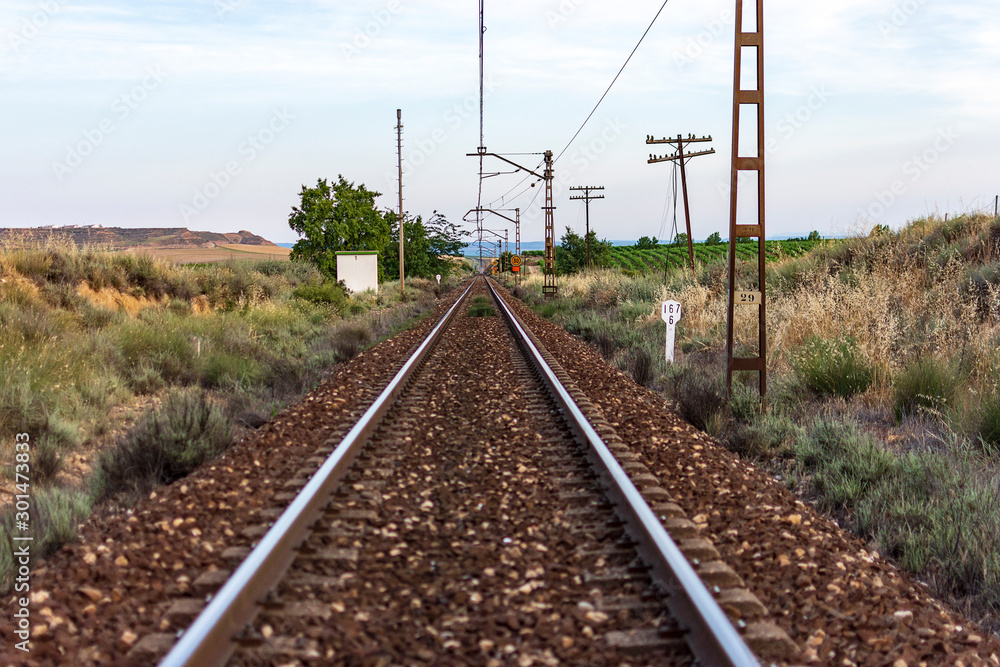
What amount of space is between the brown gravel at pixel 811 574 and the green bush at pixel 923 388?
260cm

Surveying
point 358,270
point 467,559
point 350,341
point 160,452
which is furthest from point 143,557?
point 358,270

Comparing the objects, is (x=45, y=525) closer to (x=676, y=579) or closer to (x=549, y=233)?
(x=676, y=579)

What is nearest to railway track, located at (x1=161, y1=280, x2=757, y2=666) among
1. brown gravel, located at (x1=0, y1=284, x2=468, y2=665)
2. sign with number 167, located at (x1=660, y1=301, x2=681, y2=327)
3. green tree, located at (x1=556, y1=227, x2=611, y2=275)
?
brown gravel, located at (x1=0, y1=284, x2=468, y2=665)

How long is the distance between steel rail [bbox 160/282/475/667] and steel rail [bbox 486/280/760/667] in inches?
75.5

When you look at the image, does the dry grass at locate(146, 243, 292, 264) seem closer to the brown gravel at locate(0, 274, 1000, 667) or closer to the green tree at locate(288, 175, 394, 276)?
the green tree at locate(288, 175, 394, 276)

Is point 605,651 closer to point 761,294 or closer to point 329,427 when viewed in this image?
point 329,427

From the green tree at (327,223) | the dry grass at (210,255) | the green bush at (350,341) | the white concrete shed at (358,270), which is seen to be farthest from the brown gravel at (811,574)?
the green tree at (327,223)

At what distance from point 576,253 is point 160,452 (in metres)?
68.7

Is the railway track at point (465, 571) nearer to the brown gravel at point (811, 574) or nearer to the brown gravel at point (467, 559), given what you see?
the brown gravel at point (467, 559)

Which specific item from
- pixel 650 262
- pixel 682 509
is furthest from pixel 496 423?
pixel 650 262

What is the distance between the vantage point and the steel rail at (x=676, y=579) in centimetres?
282

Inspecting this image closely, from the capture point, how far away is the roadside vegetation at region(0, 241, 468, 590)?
604cm

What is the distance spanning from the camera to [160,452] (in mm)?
6117

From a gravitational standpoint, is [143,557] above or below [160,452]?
below
